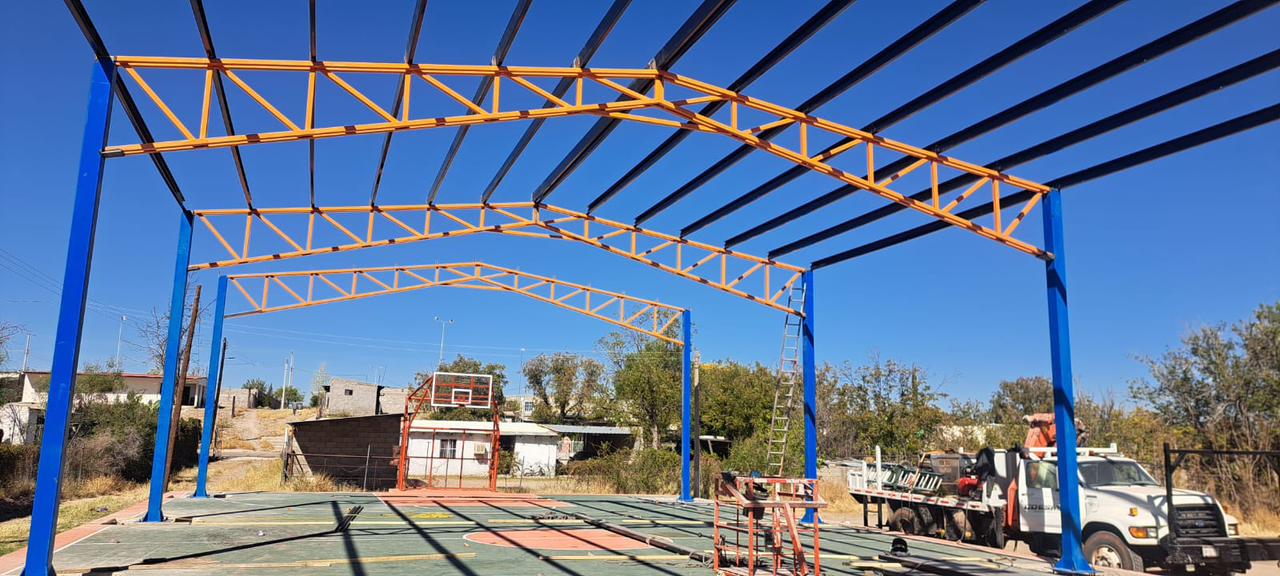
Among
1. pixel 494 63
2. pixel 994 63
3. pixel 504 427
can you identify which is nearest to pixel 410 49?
pixel 494 63

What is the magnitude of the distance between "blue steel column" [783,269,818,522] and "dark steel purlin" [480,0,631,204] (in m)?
8.04

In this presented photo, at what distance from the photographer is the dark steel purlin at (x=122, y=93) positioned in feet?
26.2

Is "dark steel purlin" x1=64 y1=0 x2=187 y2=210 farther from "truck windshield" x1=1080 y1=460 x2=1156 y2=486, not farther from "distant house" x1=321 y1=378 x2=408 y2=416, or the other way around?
"distant house" x1=321 y1=378 x2=408 y2=416

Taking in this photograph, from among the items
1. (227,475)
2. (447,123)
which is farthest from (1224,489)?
(227,475)

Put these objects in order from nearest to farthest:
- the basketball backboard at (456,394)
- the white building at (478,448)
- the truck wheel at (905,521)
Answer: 1. the truck wheel at (905,521)
2. the basketball backboard at (456,394)
3. the white building at (478,448)

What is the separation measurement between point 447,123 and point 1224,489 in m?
21.0

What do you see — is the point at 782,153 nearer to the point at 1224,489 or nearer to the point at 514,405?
the point at 1224,489

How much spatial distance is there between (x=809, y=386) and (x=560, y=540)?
7.36 m

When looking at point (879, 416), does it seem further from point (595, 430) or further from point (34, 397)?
point (34, 397)

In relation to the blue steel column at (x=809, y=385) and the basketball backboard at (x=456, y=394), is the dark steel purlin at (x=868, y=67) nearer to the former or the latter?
the blue steel column at (x=809, y=385)

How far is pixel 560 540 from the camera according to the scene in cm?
1377

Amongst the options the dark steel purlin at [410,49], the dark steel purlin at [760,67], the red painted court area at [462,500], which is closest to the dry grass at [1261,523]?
the dark steel purlin at [760,67]

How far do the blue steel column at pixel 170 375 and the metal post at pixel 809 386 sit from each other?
1302cm

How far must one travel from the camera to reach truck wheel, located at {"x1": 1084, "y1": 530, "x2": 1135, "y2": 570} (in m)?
12.4
